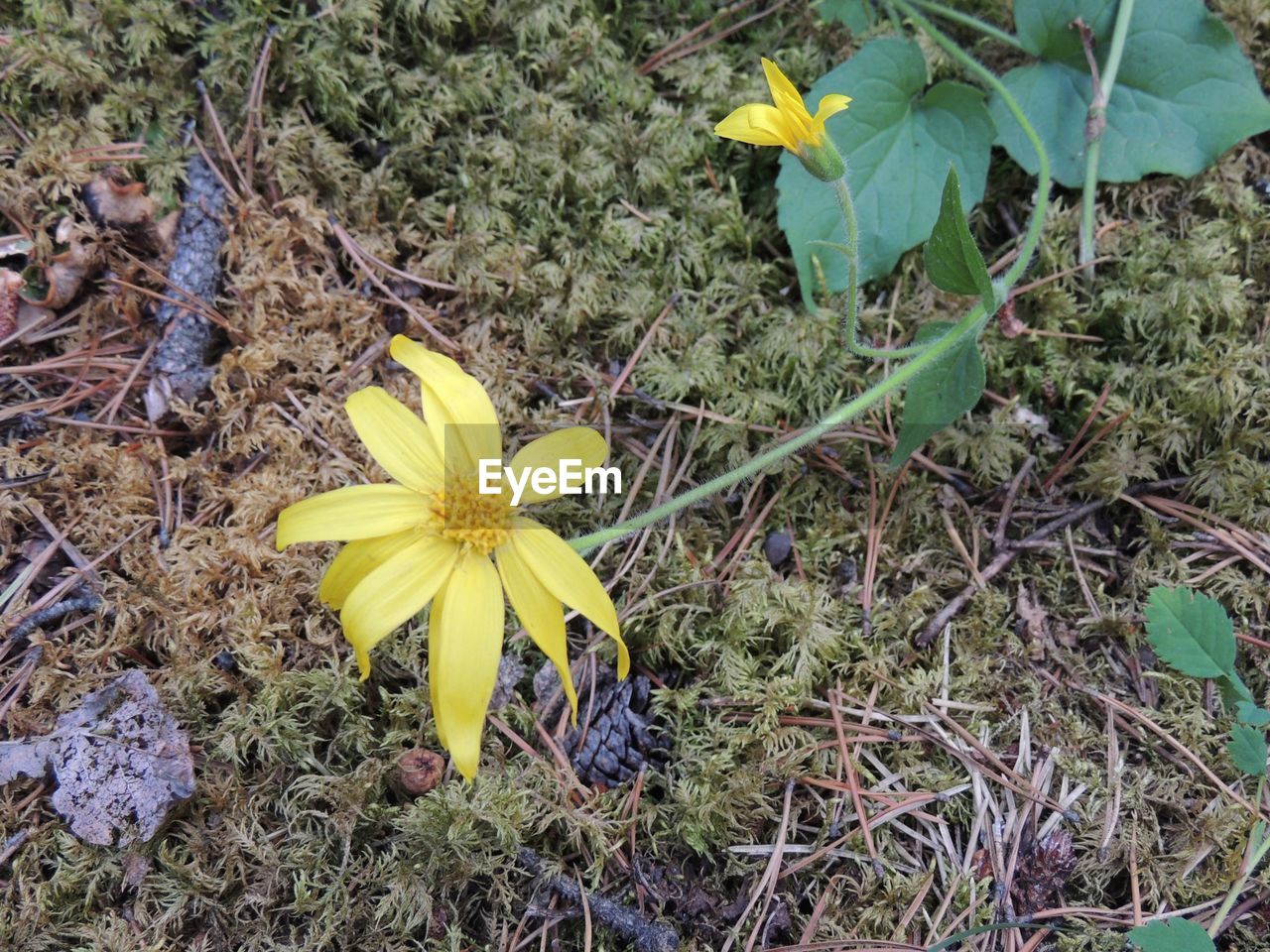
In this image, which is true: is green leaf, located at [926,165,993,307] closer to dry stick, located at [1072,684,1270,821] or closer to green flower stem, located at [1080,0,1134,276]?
green flower stem, located at [1080,0,1134,276]

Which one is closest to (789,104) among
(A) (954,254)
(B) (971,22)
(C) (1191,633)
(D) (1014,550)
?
(A) (954,254)

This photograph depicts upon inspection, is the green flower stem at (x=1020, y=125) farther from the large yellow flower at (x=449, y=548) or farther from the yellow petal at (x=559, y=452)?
the large yellow flower at (x=449, y=548)

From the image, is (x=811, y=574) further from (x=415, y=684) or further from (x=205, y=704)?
(x=205, y=704)

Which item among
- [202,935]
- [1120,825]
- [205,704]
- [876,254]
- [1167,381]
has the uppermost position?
[876,254]

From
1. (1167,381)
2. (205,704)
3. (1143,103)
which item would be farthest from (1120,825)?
(205,704)

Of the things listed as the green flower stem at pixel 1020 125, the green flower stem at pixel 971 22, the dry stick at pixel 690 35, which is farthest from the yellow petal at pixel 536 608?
the green flower stem at pixel 971 22

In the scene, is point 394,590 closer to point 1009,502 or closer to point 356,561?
point 356,561

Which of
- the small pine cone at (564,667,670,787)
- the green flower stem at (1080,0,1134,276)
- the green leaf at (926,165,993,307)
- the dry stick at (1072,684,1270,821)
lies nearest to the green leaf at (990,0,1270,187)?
the green flower stem at (1080,0,1134,276)
